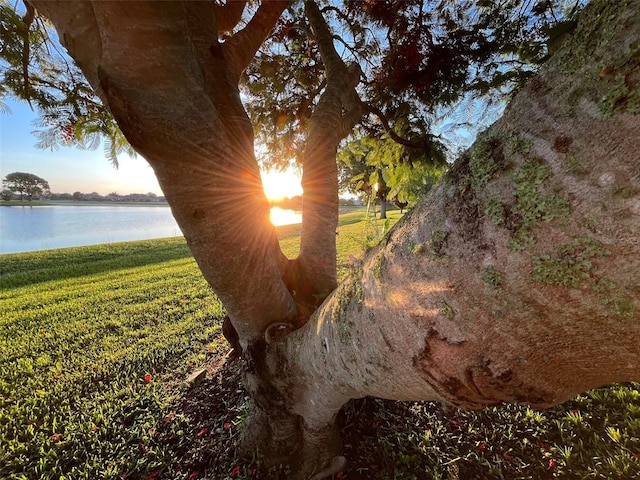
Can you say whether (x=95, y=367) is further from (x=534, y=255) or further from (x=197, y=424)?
(x=534, y=255)

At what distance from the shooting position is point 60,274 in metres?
9.74

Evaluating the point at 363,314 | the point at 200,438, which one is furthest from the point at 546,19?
the point at 200,438

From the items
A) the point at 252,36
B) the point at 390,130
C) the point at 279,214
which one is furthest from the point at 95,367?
the point at 390,130

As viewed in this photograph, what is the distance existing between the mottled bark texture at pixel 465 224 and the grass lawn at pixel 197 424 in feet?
3.77

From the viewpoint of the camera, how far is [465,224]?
2.38 feet

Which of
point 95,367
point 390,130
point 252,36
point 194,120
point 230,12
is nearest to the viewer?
point 194,120

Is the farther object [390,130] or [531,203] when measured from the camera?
[390,130]

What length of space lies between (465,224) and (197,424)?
302cm

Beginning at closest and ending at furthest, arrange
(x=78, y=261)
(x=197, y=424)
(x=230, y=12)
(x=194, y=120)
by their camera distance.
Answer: (x=194, y=120)
(x=230, y=12)
(x=197, y=424)
(x=78, y=261)

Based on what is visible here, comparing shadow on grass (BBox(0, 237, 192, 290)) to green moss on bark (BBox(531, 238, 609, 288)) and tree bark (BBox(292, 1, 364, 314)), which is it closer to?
tree bark (BBox(292, 1, 364, 314))

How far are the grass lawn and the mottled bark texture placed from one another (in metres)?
1.15

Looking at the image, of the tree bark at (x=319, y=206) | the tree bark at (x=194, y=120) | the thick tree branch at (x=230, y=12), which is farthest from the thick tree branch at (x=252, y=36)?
the tree bark at (x=319, y=206)

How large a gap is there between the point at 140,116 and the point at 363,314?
1152mm

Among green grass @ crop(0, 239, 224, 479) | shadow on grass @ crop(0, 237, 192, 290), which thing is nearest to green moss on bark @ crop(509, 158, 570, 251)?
green grass @ crop(0, 239, 224, 479)
